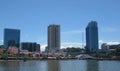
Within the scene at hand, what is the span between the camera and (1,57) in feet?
644
